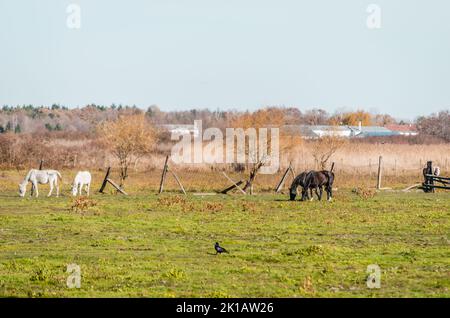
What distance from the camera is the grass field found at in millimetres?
14062

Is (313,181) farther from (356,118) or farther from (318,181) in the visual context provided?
(356,118)

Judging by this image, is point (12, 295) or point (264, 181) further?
point (264, 181)

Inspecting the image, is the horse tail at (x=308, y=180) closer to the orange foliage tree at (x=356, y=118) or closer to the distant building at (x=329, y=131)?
the distant building at (x=329, y=131)

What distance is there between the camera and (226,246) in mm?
19484

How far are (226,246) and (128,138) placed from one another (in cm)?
3657

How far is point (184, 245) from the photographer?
19812mm

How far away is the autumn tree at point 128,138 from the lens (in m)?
54.3

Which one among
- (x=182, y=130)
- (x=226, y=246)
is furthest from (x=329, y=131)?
(x=182, y=130)

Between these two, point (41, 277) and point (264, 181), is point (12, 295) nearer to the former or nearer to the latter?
point (41, 277)

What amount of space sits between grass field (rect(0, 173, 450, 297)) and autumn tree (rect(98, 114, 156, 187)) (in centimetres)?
2110

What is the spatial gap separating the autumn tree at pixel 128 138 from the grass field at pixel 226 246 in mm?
21103
